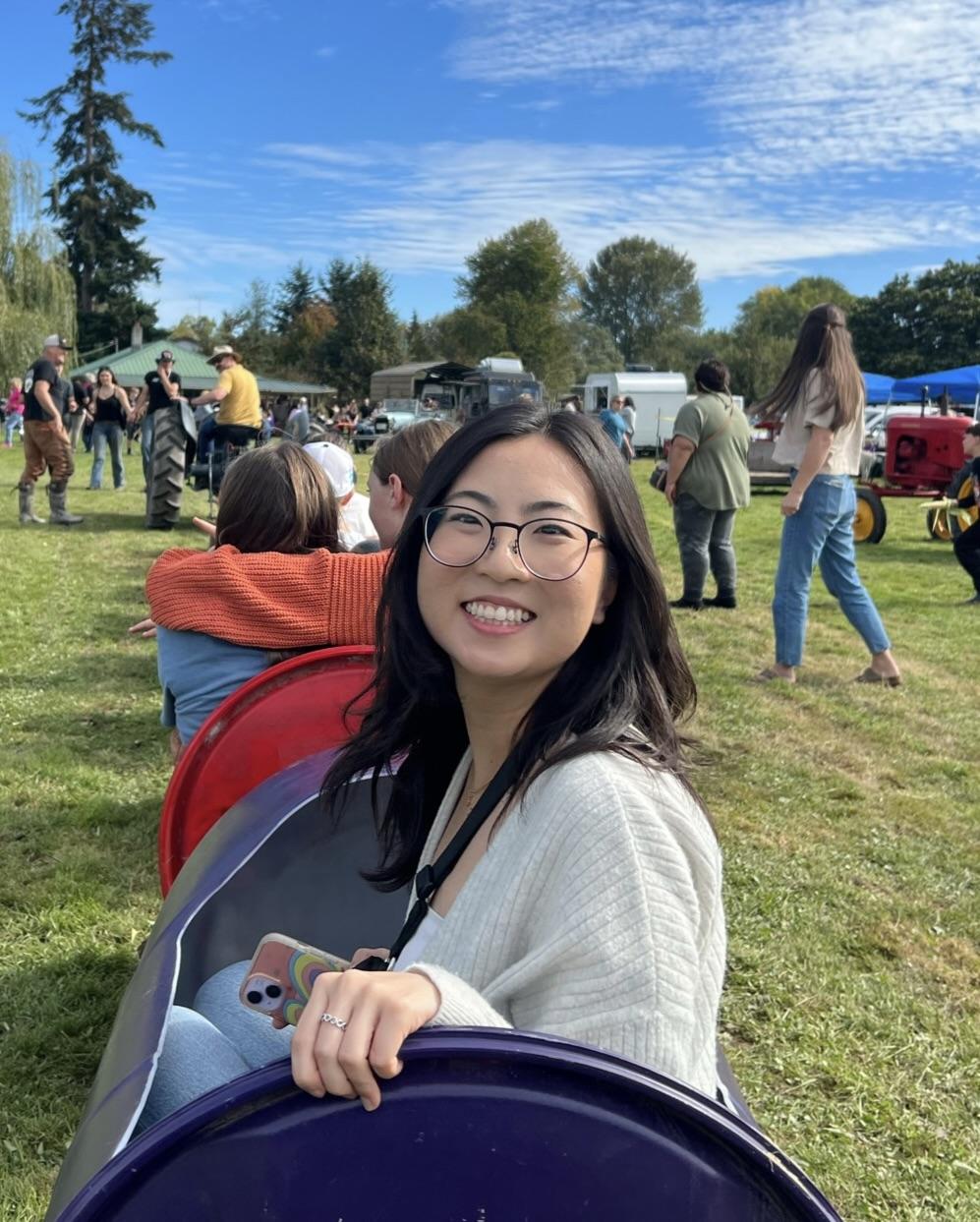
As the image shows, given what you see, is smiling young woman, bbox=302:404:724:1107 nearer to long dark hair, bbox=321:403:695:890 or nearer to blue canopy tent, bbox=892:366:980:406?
long dark hair, bbox=321:403:695:890

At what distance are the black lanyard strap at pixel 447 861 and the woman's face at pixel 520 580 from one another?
0.45ft

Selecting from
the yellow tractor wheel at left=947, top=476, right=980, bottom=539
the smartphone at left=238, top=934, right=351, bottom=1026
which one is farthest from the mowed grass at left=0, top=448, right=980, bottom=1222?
the yellow tractor wheel at left=947, top=476, right=980, bottom=539

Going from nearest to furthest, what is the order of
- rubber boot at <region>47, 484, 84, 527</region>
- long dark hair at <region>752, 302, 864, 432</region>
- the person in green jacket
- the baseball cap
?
1. long dark hair at <region>752, 302, 864, 432</region>
2. the baseball cap
3. the person in green jacket
4. rubber boot at <region>47, 484, 84, 527</region>

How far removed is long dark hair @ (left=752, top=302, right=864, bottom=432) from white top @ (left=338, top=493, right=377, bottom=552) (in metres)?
1.86

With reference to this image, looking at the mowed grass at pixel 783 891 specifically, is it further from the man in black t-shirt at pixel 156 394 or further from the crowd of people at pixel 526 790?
the man in black t-shirt at pixel 156 394

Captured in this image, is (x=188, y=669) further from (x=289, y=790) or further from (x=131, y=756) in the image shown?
(x=131, y=756)

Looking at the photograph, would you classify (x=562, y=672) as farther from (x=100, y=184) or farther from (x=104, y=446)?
(x=100, y=184)

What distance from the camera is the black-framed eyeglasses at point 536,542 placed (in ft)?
4.66

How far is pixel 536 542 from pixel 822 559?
4.55 metres

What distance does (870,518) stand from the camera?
12.3 metres

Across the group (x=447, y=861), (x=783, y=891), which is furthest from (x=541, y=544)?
(x=783, y=891)

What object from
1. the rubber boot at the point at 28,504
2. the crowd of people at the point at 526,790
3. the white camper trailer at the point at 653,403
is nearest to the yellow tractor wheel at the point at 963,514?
the rubber boot at the point at 28,504

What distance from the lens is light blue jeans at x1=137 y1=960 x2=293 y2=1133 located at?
4.78ft

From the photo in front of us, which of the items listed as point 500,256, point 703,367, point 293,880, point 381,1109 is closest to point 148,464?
point 703,367
